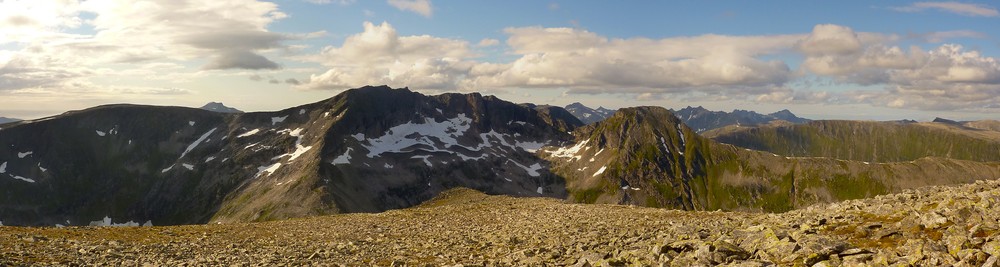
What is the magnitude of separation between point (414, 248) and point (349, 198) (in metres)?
151

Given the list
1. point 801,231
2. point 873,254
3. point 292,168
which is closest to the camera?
point 873,254

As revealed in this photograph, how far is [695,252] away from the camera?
1731 cm

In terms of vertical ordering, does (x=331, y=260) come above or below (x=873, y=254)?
below

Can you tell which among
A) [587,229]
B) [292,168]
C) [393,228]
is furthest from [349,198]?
[587,229]

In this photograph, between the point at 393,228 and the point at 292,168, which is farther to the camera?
the point at 292,168

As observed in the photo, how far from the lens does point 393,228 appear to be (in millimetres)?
42719

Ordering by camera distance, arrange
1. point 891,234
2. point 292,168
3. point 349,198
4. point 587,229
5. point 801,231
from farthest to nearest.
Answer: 1. point 292,168
2. point 349,198
3. point 587,229
4. point 801,231
5. point 891,234

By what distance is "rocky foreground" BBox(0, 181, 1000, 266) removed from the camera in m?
15.2

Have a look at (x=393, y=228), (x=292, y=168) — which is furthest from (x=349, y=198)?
(x=393, y=228)

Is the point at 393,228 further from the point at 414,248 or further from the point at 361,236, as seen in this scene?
the point at 414,248

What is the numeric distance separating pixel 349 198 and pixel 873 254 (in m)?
172

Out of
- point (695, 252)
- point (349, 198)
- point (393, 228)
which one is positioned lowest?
point (349, 198)

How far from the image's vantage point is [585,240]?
2836 cm

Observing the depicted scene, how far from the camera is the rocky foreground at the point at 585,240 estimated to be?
50.0 feet
